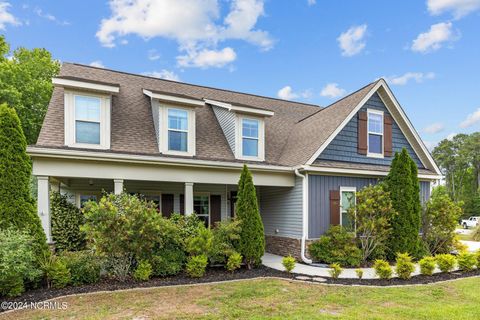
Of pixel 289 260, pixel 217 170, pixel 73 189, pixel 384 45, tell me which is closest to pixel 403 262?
pixel 289 260

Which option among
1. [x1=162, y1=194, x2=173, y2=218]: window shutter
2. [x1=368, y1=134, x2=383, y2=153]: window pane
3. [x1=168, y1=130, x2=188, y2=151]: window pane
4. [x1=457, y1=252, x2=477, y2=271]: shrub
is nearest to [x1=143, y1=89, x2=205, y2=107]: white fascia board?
[x1=168, y1=130, x2=188, y2=151]: window pane

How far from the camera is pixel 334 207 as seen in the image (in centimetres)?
1096

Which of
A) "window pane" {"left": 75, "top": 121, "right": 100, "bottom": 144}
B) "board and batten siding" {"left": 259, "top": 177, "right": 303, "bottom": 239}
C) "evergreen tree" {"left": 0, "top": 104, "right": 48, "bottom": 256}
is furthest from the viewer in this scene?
"board and batten siding" {"left": 259, "top": 177, "right": 303, "bottom": 239}

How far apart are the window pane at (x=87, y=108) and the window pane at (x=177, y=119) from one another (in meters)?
2.21

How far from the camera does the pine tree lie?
9.03 m

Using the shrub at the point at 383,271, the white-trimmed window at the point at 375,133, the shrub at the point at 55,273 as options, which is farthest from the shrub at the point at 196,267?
the white-trimmed window at the point at 375,133

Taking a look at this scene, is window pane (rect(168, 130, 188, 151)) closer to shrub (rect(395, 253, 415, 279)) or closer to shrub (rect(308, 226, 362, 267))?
shrub (rect(308, 226, 362, 267))

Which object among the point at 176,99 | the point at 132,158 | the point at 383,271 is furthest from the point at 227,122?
the point at 383,271

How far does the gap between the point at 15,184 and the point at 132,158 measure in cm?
275

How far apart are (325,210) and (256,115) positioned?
4.29 metres

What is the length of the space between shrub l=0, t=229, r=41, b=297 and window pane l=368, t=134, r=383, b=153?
1122 centimetres

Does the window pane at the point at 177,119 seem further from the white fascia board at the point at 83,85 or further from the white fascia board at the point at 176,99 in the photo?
the white fascia board at the point at 83,85

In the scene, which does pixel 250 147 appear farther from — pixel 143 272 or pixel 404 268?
pixel 404 268

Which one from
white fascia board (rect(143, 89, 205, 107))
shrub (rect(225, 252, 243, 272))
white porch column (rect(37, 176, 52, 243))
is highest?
white fascia board (rect(143, 89, 205, 107))
